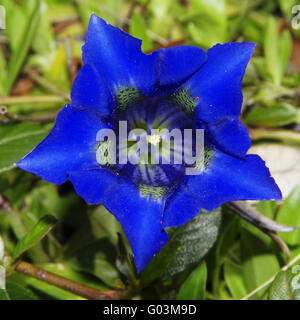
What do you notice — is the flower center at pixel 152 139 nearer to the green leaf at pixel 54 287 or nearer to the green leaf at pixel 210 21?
the green leaf at pixel 54 287

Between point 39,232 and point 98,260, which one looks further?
point 98,260

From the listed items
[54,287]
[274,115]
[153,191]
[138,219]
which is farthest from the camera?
[274,115]

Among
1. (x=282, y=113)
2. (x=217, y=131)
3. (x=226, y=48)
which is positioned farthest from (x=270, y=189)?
(x=282, y=113)

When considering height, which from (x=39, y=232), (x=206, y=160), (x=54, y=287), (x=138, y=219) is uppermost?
(x=206, y=160)

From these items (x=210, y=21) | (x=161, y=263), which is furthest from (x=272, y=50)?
(x=161, y=263)

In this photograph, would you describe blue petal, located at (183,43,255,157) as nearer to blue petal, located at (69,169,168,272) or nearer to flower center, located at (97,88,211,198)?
flower center, located at (97,88,211,198)

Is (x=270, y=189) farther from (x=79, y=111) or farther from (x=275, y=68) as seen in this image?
(x=275, y=68)

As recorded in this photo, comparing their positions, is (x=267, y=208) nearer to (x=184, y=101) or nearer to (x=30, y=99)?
(x=184, y=101)
